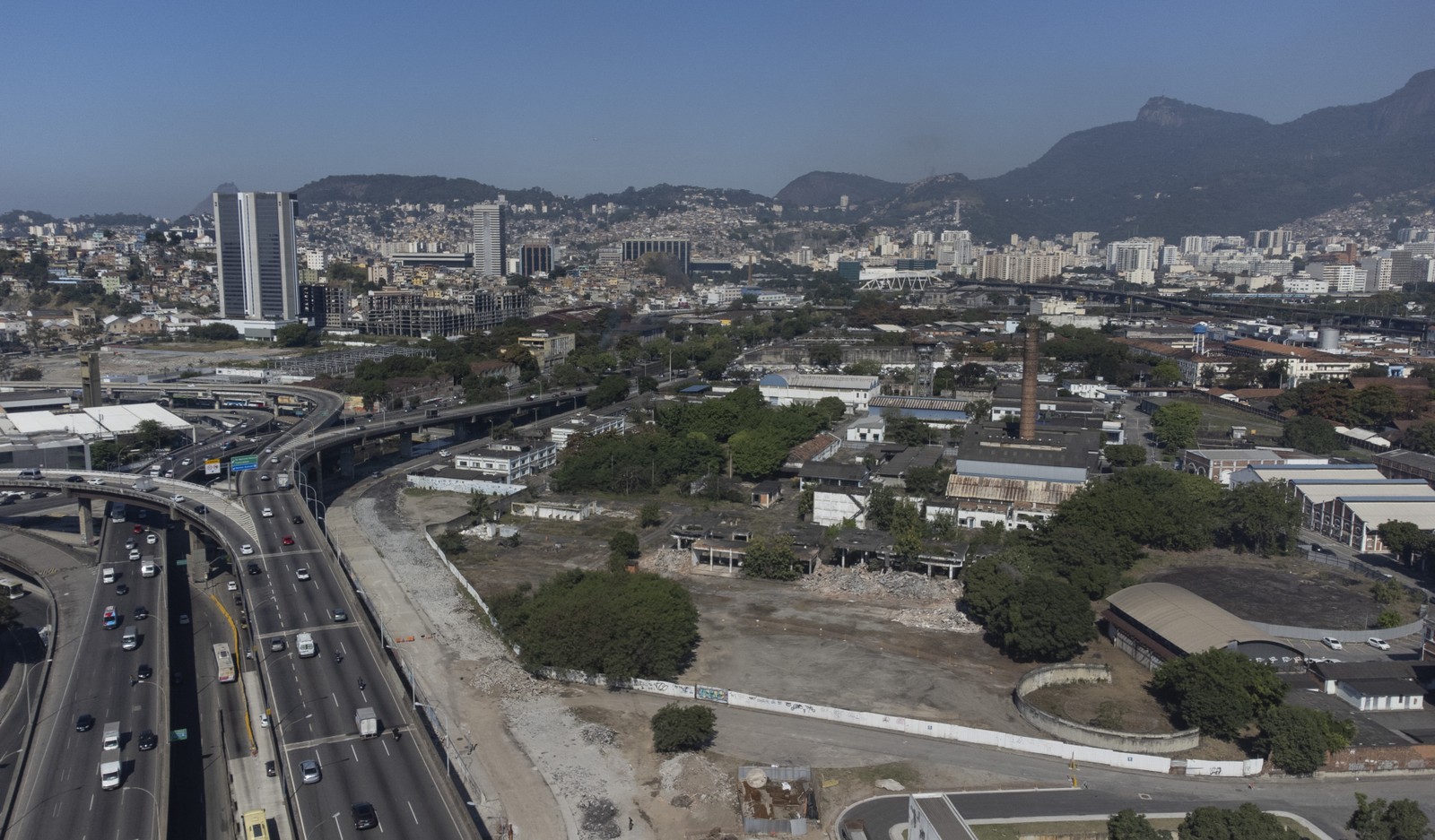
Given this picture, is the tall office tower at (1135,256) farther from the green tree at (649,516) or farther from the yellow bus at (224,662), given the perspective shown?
the yellow bus at (224,662)

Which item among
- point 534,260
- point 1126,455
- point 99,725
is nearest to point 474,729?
point 99,725

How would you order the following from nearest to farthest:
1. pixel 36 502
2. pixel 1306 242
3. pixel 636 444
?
pixel 36 502 → pixel 636 444 → pixel 1306 242

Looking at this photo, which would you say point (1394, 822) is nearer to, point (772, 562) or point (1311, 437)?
point (772, 562)

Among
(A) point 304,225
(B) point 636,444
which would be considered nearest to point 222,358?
(B) point 636,444

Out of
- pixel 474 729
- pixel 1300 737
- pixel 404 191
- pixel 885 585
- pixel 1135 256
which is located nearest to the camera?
pixel 1300 737

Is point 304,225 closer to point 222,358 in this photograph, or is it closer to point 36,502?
point 222,358

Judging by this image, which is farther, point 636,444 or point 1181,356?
point 1181,356

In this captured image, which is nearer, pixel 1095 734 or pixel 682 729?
pixel 682 729
